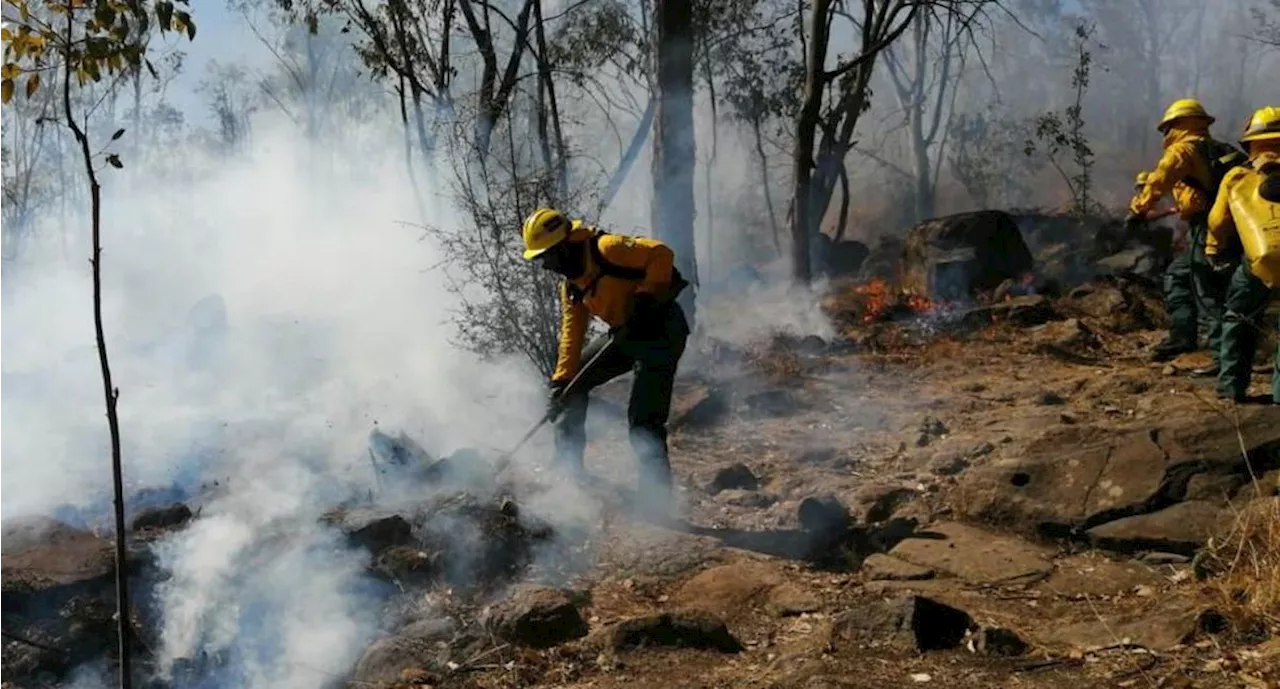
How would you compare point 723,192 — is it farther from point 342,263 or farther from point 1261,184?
point 1261,184

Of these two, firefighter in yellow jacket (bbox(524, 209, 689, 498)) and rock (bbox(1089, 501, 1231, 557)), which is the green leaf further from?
rock (bbox(1089, 501, 1231, 557))

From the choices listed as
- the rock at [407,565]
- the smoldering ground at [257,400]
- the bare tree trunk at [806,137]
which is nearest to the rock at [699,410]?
the smoldering ground at [257,400]

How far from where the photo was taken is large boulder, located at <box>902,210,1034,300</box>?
12336 millimetres

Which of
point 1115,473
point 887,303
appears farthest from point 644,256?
point 887,303

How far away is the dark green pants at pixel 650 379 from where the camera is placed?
5.35 m

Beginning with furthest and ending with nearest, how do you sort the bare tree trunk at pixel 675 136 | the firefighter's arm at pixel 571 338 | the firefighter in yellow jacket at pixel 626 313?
the bare tree trunk at pixel 675 136
the firefighter's arm at pixel 571 338
the firefighter in yellow jacket at pixel 626 313

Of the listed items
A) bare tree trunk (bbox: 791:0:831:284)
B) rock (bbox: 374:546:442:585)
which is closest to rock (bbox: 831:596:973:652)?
rock (bbox: 374:546:442:585)

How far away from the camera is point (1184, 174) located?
22.1 ft

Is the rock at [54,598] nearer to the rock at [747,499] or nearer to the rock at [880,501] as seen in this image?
the rock at [747,499]

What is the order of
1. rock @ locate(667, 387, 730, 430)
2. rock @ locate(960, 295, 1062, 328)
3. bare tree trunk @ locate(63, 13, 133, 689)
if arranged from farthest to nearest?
1. rock @ locate(960, 295, 1062, 328)
2. rock @ locate(667, 387, 730, 430)
3. bare tree trunk @ locate(63, 13, 133, 689)

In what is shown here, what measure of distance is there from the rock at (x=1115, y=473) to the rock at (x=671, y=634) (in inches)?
64.4

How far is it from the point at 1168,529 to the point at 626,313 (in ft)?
8.53

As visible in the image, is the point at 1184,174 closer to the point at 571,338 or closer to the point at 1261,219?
the point at 1261,219

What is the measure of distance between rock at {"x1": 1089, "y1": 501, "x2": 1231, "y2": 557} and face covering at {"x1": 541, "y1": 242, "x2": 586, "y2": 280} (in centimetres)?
259
